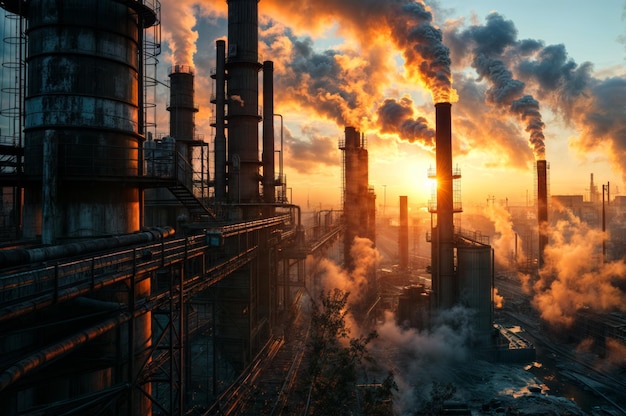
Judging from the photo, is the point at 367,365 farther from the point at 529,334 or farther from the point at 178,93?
the point at 178,93

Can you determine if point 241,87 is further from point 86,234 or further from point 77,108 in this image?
point 86,234

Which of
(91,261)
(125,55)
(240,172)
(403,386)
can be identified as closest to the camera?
(91,261)

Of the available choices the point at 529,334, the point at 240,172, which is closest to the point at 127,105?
the point at 240,172

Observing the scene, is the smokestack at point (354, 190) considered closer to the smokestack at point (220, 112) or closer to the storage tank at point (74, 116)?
the smokestack at point (220, 112)

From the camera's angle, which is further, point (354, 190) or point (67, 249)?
point (354, 190)

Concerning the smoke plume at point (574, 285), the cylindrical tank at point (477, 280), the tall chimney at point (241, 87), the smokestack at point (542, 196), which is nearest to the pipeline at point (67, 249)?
the tall chimney at point (241, 87)

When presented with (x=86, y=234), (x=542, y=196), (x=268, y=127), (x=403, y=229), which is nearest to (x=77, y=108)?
(x=86, y=234)

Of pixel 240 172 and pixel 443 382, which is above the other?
pixel 240 172

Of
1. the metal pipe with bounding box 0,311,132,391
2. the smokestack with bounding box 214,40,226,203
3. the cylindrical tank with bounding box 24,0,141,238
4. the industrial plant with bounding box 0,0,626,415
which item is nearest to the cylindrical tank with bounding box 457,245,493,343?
the industrial plant with bounding box 0,0,626,415
